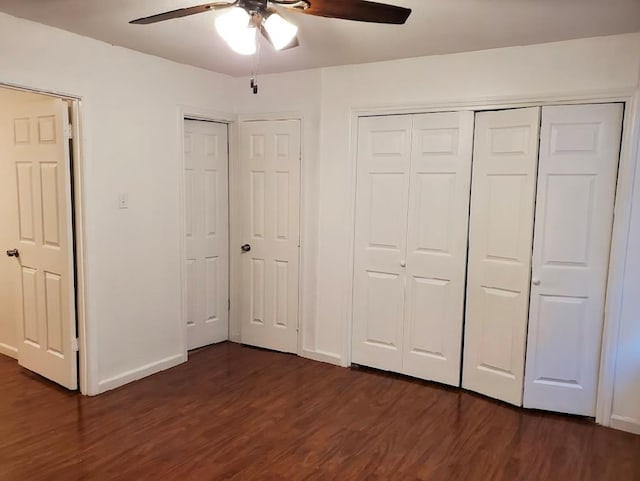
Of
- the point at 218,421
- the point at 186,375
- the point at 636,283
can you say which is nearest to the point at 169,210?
the point at 186,375

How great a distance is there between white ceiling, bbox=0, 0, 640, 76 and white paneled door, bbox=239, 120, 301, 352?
770 millimetres

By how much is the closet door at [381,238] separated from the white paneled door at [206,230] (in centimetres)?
128

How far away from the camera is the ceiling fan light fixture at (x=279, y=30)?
2115 millimetres

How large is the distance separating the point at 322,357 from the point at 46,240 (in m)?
2.24

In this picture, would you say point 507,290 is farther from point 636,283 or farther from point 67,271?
point 67,271

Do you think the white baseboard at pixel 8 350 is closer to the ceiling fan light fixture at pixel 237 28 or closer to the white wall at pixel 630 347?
the ceiling fan light fixture at pixel 237 28

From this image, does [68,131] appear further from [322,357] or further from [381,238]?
[322,357]

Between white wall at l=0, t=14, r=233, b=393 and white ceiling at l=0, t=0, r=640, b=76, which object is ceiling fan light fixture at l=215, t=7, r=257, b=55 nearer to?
white ceiling at l=0, t=0, r=640, b=76

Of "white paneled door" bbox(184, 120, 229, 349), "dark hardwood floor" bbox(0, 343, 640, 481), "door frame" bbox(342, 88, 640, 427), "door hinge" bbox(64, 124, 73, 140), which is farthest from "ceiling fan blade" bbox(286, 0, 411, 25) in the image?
"white paneled door" bbox(184, 120, 229, 349)

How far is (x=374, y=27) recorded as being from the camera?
9.23ft


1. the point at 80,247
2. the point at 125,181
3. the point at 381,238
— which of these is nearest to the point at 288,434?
the point at 381,238

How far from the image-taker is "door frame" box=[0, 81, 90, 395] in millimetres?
3180

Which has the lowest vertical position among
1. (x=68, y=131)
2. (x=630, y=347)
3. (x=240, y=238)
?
(x=630, y=347)

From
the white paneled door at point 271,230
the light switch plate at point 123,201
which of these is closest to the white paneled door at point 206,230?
the white paneled door at point 271,230
